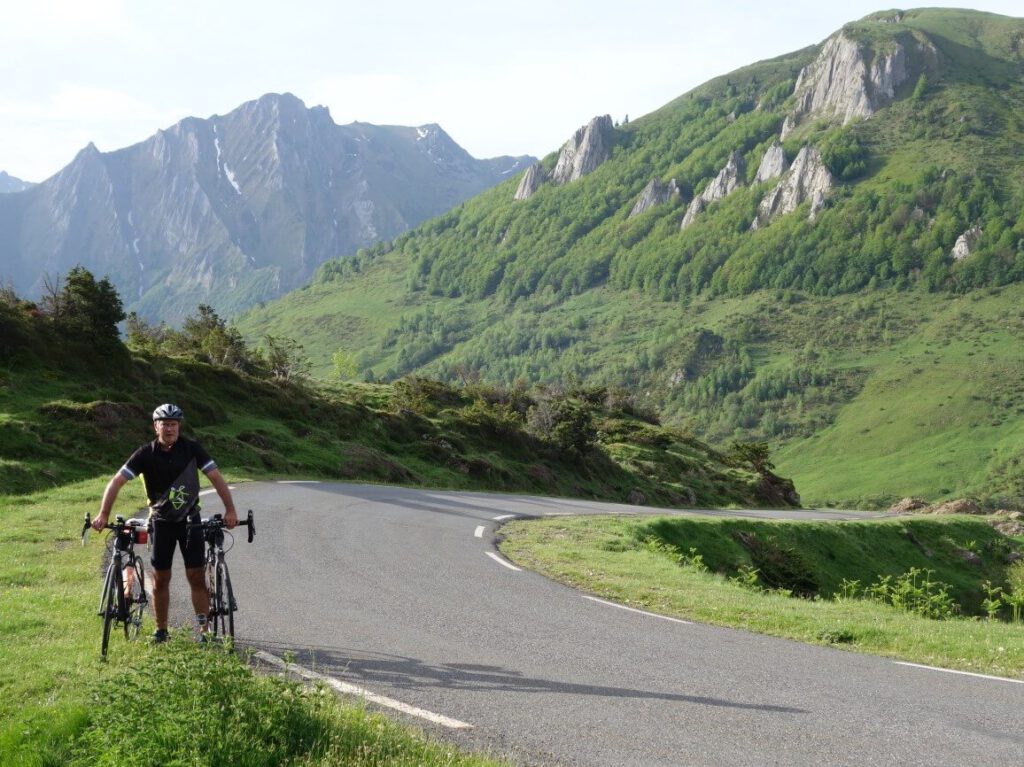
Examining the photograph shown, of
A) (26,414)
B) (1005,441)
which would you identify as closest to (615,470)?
(26,414)

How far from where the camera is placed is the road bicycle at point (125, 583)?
972 cm

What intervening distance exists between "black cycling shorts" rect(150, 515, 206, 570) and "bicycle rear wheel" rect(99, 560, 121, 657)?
19.8 inches

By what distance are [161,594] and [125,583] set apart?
787 millimetres

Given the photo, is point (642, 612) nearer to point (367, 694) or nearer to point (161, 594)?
point (367, 694)

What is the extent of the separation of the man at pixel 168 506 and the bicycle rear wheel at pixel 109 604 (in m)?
0.47

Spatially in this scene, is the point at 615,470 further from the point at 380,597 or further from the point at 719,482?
the point at 380,597

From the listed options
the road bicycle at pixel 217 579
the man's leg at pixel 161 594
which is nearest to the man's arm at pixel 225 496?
the road bicycle at pixel 217 579

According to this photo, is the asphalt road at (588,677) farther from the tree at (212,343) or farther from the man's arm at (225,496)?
the tree at (212,343)

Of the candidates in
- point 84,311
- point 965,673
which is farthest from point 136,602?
point 84,311

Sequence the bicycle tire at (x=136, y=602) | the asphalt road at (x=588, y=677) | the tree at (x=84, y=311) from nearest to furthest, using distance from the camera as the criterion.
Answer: the asphalt road at (x=588, y=677) < the bicycle tire at (x=136, y=602) < the tree at (x=84, y=311)

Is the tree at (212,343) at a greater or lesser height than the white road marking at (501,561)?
greater

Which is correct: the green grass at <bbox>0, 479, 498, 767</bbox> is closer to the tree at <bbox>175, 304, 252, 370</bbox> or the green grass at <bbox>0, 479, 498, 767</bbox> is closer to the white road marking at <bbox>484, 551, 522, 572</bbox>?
the white road marking at <bbox>484, 551, 522, 572</bbox>

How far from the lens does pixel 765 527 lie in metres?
38.8

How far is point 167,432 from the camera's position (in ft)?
32.2
